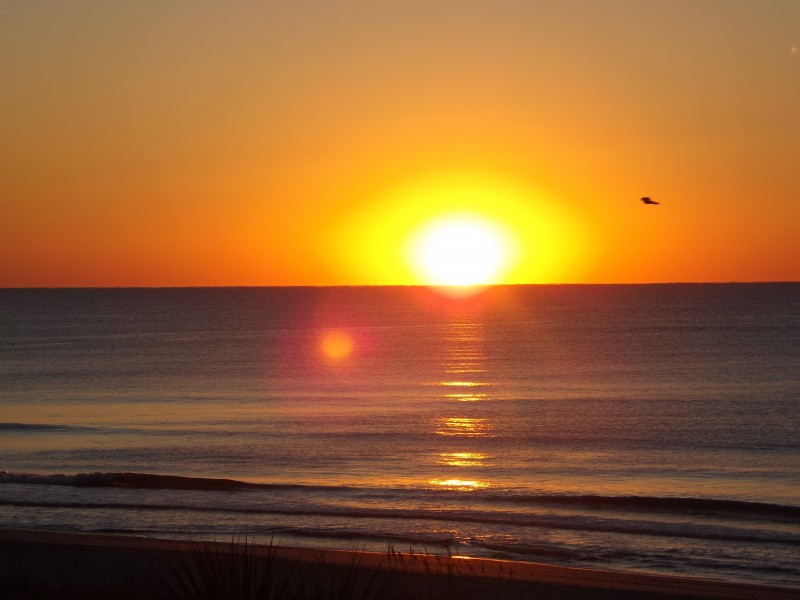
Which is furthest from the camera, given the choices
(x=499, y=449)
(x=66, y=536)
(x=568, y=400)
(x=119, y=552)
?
(x=568, y=400)

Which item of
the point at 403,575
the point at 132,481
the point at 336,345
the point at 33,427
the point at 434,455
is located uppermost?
the point at 336,345

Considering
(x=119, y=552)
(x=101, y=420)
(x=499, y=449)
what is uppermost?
(x=101, y=420)

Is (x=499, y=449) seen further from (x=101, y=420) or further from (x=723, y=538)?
(x=101, y=420)

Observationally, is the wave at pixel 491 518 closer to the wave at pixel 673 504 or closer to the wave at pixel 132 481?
the wave at pixel 673 504

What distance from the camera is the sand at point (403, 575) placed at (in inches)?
551

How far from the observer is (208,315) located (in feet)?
608

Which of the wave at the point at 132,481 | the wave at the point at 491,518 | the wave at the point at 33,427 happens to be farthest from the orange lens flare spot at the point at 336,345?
the wave at the point at 491,518

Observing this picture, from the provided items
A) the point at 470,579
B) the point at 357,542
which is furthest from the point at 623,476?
the point at 470,579

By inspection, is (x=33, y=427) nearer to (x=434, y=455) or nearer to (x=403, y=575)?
(x=434, y=455)

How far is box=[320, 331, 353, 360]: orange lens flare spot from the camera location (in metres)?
95.6

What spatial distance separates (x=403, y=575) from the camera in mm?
13680

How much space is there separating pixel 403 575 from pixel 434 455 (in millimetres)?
18427

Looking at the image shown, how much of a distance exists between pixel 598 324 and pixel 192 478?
123 m

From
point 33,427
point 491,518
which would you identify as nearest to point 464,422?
point 33,427
